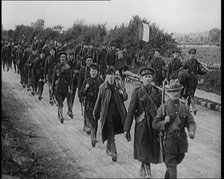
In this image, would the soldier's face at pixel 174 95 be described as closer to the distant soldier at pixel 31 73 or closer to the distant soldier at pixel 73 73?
the distant soldier at pixel 73 73

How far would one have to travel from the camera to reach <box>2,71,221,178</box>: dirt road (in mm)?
6105

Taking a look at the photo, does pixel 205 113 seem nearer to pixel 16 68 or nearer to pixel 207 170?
pixel 207 170

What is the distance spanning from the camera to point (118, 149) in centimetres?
723

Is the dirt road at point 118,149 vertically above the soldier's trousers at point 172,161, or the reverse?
the soldier's trousers at point 172,161

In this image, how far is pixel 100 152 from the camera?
23.2 ft

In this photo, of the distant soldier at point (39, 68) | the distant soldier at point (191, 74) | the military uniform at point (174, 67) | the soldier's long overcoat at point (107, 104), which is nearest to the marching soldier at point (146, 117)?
the soldier's long overcoat at point (107, 104)

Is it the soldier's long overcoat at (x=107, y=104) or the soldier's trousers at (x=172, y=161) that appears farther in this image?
the soldier's long overcoat at (x=107, y=104)

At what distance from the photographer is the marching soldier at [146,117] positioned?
5.90 metres

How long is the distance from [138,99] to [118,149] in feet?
5.12

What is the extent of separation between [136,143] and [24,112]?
3665mm

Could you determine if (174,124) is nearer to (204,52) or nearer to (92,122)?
(92,122)

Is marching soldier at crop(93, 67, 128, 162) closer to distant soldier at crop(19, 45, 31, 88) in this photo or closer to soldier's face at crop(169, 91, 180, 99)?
soldier's face at crop(169, 91, 180, 99)

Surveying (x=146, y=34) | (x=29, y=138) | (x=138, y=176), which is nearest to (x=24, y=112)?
(x=29, y=138)

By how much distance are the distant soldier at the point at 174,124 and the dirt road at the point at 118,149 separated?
0.66m
